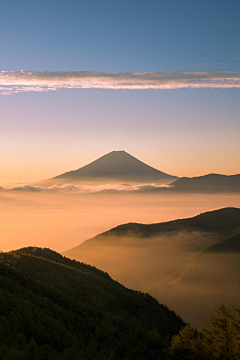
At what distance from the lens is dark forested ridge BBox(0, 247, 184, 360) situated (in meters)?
62.9

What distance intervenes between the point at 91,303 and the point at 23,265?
37.1m

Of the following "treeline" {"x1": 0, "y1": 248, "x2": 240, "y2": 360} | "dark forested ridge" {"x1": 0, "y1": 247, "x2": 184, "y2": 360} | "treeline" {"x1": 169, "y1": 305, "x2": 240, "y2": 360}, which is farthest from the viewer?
"dark forested ridge" {"x1": 0, "y1": 247, "x2": 184, "y2": 360}

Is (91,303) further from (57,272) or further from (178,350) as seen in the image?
(178,350)

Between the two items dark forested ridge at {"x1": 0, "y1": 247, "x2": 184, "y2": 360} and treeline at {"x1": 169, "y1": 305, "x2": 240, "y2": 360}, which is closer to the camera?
treeline at {"x1": 169, "y1": 305, "x2": 240, "y2": 360}

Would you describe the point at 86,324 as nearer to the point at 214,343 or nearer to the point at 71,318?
the point at 71,318

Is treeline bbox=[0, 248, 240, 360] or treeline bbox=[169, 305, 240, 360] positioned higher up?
treeline bbox=[169, 305, 240, 360]

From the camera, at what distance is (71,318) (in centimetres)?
10856

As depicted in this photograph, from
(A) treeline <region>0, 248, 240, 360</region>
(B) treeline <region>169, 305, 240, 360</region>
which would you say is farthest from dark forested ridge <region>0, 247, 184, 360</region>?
(B) treeline <region>169, 305, 240, 360</region>

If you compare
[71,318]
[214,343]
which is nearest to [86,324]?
[71,318]

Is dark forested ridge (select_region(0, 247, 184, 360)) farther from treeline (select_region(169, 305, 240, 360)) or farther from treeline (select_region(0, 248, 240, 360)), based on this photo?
treeline (select_region(169, 305, 240, 360))

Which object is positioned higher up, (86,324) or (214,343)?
(214,343)

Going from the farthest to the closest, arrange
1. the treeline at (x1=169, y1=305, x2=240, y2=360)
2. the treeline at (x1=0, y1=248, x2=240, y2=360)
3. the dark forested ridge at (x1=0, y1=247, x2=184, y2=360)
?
the dark forested ridge at (x1=0, y1=247, x2=184, y2=360), the treeline at (x1=0, y1=248, x2=240, y2=360), the treeline at (x1=169, y1=305, x2=240, y2=360)

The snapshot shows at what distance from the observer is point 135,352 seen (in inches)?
2462

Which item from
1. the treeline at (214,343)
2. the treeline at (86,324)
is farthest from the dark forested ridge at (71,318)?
the treeline at (214,343)
